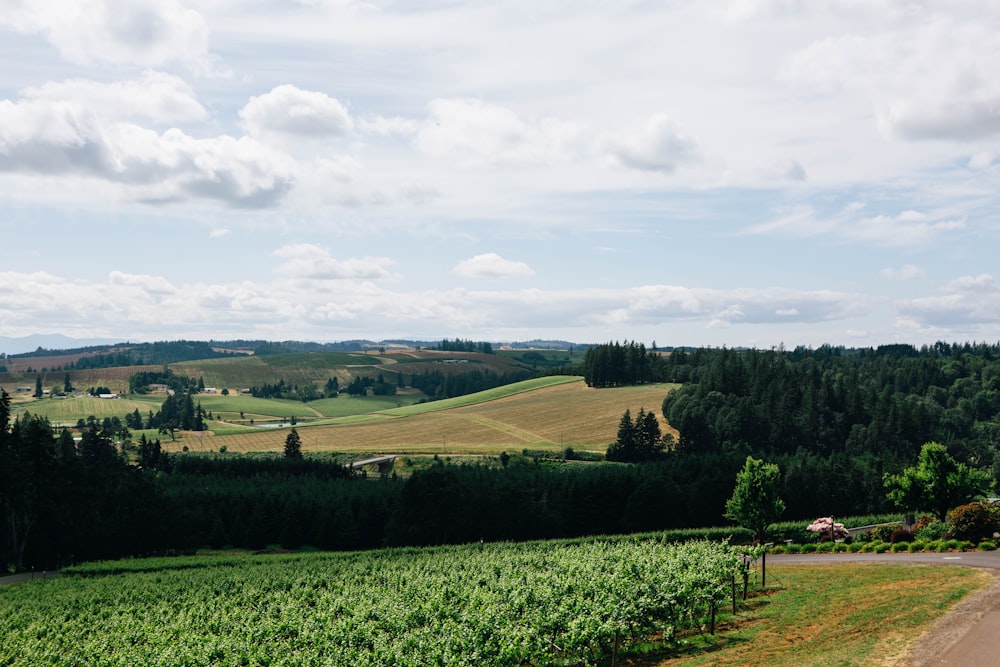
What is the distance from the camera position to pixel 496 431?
172500 millimetres

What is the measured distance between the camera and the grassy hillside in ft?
522

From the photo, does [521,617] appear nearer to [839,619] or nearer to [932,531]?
[839,619]

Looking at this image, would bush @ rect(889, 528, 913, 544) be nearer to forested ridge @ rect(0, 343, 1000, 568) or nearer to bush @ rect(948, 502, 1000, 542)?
bush @ rect(948, 502, 1000, 542)

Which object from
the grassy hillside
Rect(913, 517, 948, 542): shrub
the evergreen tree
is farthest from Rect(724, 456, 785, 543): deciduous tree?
the evergreen tree

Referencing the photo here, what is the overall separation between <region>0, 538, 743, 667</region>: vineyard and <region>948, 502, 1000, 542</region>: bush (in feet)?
59.9

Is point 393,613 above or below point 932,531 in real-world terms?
above

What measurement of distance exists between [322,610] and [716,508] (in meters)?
72.5

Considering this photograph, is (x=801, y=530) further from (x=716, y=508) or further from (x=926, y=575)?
(x=926, y=575)

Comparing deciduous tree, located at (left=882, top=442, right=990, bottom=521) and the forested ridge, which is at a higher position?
deciduous tree, located at (left=882, top=442, right=990, bottom=521)

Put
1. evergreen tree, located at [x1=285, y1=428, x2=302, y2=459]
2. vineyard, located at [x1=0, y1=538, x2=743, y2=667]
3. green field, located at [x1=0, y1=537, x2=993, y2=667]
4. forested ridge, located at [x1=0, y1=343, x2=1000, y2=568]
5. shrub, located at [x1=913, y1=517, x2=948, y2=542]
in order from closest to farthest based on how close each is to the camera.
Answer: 1. green field, located at [x1=0, y1=537, x2=993, y2=667]
2. vineyard, located at [x1=0, y1=538, x2=743, y2=667]
3. shrub, located at [x1=913, y1=517, x2=948, y2=542]
4. forested ridge, located at [x1=0, y1=343, x2=1000, y2=568]
5. evergreen tree, located at [x1=285, y1=428, x2=302, y2=459]

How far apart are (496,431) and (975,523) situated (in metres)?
123

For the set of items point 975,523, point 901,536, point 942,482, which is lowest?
point 901,536

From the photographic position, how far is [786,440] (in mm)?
165125

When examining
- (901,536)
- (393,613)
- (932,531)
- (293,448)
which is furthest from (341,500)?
(932,531)
